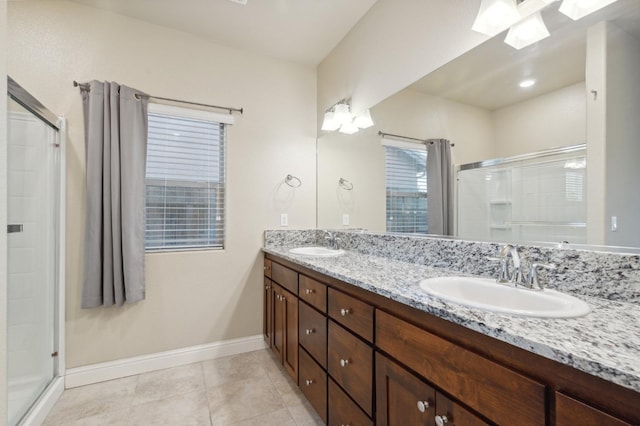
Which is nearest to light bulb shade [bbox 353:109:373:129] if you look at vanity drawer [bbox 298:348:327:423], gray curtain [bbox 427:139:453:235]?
gray curtain [bbox 427:139:453:235]

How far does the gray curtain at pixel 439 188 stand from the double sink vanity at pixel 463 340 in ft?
0.41

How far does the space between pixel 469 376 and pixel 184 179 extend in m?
2.28

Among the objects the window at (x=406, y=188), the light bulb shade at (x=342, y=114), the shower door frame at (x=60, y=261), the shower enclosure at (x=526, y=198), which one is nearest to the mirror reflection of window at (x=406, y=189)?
the window at (x=406, y=188)

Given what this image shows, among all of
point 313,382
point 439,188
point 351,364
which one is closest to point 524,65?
point 439,188

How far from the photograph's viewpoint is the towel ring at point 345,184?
240 cm

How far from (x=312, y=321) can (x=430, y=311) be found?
86 centimetres

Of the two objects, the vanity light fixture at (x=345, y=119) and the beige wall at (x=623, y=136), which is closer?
the beige wall at (x=623, y=136)

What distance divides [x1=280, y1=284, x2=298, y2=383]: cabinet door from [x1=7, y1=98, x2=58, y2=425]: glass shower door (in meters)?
1.42

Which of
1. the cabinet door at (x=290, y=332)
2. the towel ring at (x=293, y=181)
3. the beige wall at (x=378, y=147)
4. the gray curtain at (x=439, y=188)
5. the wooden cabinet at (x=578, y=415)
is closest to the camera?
the wooden cabinet at (x=578, y=415)

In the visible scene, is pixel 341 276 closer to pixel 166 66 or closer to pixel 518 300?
pixel 518 300

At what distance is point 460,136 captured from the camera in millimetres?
1447

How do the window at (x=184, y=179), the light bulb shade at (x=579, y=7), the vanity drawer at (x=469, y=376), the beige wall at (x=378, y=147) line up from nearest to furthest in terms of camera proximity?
the vanity drawer at (x=469, y=376) < the light bulb shade at (x=579, y=7) < the beige wall at (x=378, y=147) < the window at (x=184, y=179)

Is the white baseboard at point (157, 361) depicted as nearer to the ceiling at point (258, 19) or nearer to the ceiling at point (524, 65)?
the ceiling at point (524, 65)

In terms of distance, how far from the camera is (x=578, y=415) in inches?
20.9
